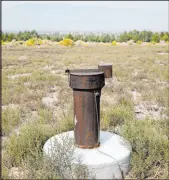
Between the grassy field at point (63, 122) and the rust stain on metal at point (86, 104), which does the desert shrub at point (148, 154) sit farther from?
the rust stain on metal at point (86, 104)

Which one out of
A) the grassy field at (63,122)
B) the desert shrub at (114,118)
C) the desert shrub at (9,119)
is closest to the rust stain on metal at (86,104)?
the grassy field at (63,122)

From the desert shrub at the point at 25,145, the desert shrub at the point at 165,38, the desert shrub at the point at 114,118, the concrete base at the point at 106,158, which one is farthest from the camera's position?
the desert shrub at the point at 165,38

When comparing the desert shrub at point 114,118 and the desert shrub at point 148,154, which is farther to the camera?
the desert shrub at point 114,118

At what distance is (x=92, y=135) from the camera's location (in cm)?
365

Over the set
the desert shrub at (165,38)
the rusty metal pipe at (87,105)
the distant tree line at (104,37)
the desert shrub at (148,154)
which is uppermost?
the distant tree line at (104,37)

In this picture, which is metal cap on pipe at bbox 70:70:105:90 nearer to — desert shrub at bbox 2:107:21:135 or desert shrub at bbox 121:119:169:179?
desert shrub at bbox 121:119:169:179

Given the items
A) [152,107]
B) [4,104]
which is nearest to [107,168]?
[152,107]

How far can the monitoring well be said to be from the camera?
342 centimetres

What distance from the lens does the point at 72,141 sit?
3.81 m

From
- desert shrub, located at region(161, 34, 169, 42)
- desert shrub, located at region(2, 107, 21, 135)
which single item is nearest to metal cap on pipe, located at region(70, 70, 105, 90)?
desert shrub, located at region(2, 107, 21, 135)

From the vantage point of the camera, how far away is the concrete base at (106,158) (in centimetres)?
338

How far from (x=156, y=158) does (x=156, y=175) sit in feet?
0.79

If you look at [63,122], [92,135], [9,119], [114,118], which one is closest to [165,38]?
[114,118]

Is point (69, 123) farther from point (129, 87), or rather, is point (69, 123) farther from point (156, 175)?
point (129, 87)
